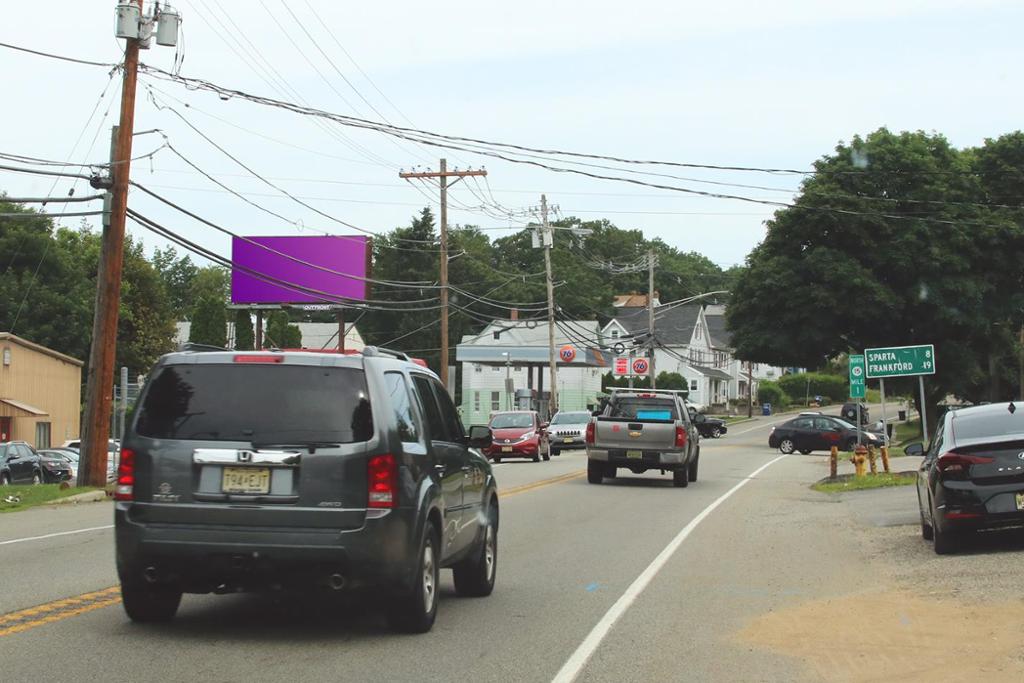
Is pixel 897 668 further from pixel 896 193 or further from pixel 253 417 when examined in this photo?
pixel 896 193

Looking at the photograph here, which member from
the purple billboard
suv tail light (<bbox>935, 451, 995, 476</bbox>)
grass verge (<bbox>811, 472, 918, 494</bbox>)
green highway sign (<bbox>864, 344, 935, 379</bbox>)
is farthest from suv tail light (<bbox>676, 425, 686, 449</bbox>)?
the purple billboard

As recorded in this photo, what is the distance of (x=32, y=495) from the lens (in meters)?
23.2

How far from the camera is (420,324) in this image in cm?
10169

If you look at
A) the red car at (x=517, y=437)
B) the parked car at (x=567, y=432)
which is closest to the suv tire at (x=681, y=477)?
the red car at (x=517, y=437)

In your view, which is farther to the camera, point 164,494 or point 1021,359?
point 1021,359

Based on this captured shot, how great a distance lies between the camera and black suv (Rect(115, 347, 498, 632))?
315 inches

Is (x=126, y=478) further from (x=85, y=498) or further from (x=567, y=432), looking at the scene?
(x=567, y=432)

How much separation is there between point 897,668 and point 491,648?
2.53 metres

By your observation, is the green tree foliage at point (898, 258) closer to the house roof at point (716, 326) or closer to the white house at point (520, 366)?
the white house at point (520, 366)

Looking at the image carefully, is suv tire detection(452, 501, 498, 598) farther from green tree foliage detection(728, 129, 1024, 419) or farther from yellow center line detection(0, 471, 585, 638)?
green tree foliage detection(728, 129, 1024, 419)

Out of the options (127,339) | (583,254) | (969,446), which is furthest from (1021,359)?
(583,254)

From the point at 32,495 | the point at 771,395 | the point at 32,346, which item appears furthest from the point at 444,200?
the point at 771,395

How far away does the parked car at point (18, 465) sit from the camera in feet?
109

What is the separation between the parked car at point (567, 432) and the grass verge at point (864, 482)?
2094 centimetres
